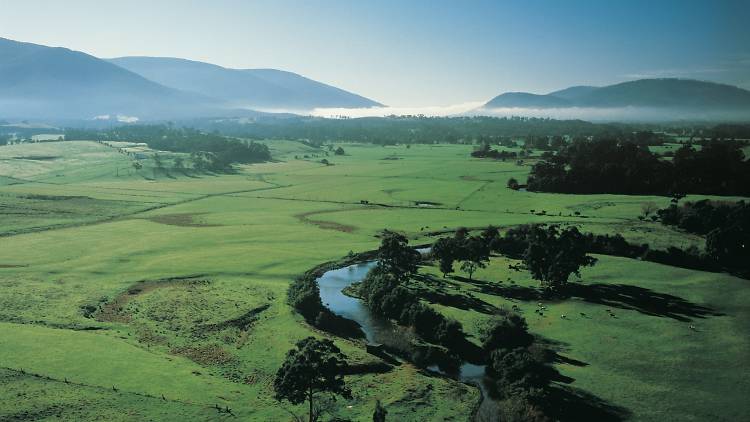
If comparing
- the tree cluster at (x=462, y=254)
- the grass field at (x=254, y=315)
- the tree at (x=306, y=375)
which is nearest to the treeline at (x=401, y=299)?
the grass field at (x=254, y=315)

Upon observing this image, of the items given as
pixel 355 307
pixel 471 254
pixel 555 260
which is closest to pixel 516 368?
pixel 355 307

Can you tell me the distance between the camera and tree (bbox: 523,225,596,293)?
238 feet

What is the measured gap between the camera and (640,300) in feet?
227

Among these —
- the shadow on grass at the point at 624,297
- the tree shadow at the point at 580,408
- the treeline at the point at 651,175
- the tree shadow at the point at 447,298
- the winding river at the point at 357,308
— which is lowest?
the winding river at the point at 357,308

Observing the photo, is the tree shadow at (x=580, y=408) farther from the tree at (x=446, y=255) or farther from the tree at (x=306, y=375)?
the tree at (x=446, y=255)

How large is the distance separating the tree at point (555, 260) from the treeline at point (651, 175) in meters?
85.6

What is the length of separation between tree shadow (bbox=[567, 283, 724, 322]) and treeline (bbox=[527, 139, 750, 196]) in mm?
88604

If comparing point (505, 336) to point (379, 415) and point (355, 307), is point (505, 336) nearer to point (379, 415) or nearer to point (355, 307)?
point (379, 415)

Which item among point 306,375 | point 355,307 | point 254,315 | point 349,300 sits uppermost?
point 306,375

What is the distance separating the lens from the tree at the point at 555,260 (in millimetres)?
72688

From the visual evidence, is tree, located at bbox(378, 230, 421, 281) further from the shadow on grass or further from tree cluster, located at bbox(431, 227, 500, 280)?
the shadow on grass

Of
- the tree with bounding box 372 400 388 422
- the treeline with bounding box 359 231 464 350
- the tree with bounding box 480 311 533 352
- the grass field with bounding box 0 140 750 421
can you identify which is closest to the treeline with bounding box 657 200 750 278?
the grass field with bounding box 0 140 750 421

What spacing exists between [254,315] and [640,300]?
166 ft

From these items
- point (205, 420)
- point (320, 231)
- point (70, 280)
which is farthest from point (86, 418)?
point (320, 231)
